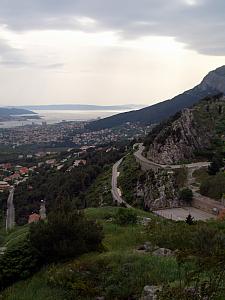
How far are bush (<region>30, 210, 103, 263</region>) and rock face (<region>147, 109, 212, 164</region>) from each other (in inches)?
1142

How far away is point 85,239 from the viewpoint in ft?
28.8

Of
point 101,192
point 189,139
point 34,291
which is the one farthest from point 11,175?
point 34,291

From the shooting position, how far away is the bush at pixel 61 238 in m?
8.45

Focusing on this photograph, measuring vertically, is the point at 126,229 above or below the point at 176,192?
above

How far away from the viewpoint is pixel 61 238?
858cm

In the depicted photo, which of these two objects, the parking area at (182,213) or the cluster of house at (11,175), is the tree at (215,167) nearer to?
the parking area at (182,213)

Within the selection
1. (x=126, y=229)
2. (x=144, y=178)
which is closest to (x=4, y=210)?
(x=144, y=178)

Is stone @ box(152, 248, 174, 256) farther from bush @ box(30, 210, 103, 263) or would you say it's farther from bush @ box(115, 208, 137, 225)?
bush @ box(115, 208, 137, 225)

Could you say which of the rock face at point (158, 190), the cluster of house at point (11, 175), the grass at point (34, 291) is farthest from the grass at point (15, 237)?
the cluster of house at point (11, 175)

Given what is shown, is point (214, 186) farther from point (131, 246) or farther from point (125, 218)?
point (131, 246)

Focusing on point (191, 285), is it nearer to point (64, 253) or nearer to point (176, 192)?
point (64, 253)

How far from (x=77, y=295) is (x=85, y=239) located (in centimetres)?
212

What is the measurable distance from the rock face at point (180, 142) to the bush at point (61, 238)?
2901 centimetres

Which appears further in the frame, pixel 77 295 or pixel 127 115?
pixel 127 115
